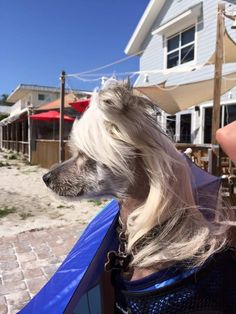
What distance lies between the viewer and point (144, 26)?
15.6 meters

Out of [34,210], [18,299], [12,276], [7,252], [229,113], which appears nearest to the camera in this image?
[18,299]

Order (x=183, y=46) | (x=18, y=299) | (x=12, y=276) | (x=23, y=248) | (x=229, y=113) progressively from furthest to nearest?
(x=183, y=46) → (x=229, y=113) → (x=23, y=248) → (x=12, y=276) → (x=18, y=299)

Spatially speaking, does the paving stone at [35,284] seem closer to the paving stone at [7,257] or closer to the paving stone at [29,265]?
the paving stone at [29,265]

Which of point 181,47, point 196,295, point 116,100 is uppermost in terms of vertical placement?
point 181,47

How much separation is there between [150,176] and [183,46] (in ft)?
43.2

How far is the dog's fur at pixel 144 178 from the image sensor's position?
4.25 ft

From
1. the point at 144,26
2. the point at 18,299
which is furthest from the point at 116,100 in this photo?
the point at 144,26

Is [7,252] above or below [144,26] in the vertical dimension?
below

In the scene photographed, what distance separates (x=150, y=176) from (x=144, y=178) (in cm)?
3

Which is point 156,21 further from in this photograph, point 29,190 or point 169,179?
point 169,179

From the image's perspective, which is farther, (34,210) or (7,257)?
(34,210)

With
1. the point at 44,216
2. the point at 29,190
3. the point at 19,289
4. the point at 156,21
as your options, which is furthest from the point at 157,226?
the point at 156,21

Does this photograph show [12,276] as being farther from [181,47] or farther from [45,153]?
[45,153]

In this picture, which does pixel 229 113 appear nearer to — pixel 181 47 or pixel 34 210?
pixel 181 47
